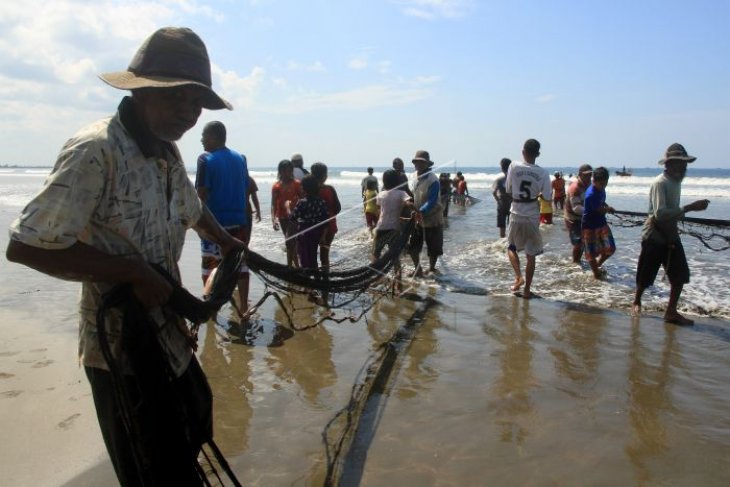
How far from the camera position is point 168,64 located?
1.78 meters

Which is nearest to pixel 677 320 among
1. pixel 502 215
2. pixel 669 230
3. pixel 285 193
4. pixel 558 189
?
pixel 669 230

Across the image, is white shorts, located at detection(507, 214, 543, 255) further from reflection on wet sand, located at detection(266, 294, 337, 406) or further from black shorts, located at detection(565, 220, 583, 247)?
reflection on wet sand, located at detection(266, 294, 337, 406)

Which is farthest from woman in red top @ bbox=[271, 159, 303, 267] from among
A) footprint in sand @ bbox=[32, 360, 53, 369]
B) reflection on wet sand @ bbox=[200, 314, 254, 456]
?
footprint in sand @ bbox=[32, 360, 53, 369]

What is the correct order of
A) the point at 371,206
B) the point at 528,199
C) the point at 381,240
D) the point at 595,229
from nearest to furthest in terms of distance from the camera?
1. the point at 528,199
2. the point at 381,240
3. the point at 595,229
4. the point at 371,206

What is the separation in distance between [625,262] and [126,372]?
31.6ft

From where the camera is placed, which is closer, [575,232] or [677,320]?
[677,320]

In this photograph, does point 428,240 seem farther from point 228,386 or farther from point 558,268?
point 228,386

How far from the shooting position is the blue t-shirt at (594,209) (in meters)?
8.05

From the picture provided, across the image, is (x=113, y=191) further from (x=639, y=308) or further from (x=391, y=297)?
(x=639, y=308)

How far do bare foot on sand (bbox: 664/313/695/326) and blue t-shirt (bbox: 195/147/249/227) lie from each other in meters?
4.75

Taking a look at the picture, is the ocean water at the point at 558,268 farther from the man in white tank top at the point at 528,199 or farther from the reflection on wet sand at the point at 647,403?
the reflection on wet sand at the point at 647,403

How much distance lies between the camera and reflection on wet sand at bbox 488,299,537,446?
11.0 feet

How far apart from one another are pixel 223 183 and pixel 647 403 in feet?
13.5

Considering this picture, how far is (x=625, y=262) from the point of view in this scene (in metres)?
9.65
